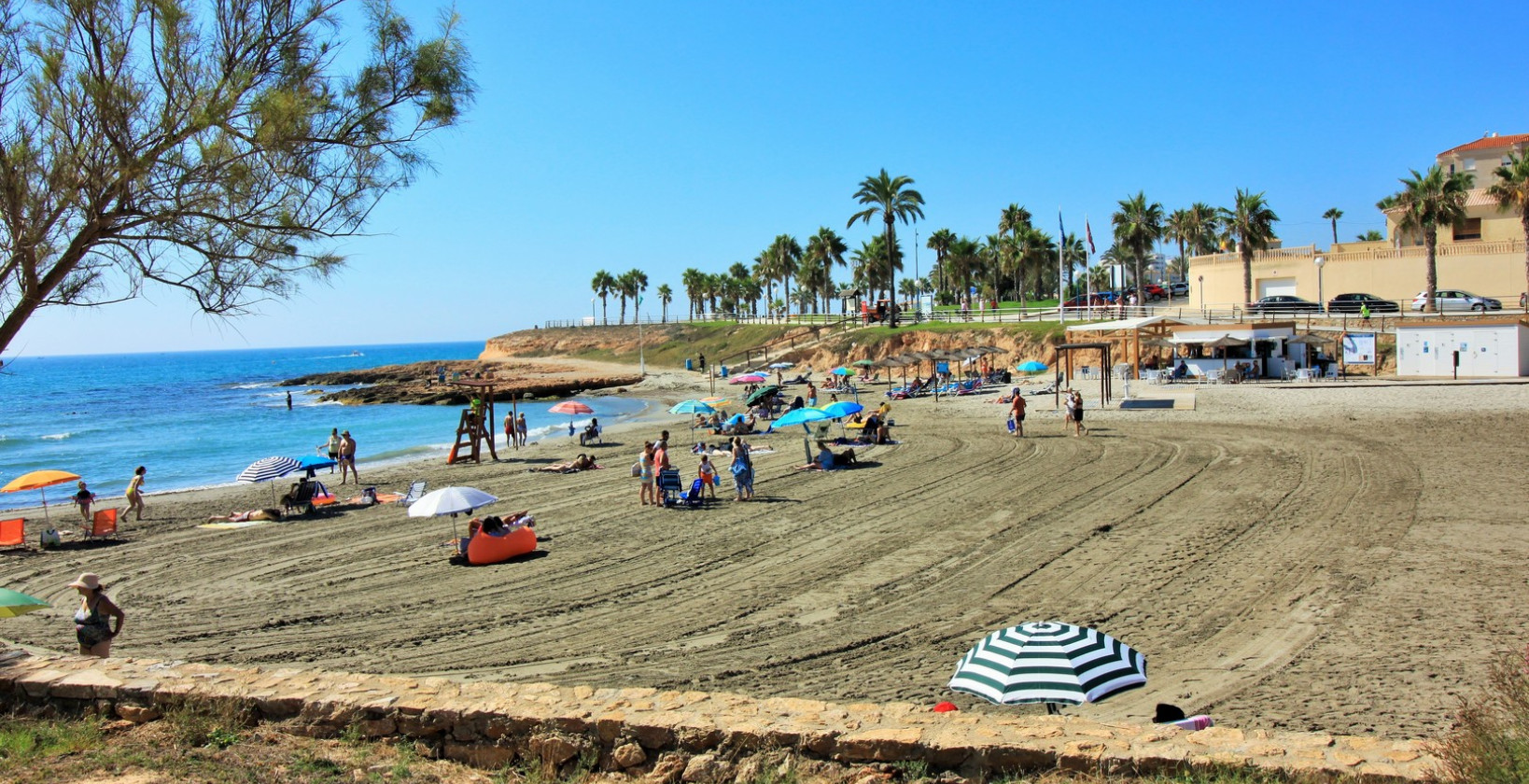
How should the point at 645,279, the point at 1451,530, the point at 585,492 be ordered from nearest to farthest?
1. the point at 1451,530
2. the point at 585,492
3. the point at 645,279

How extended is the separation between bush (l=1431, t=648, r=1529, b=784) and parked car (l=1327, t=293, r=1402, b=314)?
43.6 m

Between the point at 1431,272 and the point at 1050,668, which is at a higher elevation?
the point at 1431,272

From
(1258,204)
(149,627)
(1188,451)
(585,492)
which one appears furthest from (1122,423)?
(1258,204)

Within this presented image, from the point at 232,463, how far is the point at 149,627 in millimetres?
26001

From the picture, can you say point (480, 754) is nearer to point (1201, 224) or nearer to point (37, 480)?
point (37, 480)

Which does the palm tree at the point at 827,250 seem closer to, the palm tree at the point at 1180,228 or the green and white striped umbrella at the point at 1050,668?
the palm tree at the point at 1180,228

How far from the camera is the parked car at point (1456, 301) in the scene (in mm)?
40094

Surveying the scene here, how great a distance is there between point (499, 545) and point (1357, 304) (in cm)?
4482

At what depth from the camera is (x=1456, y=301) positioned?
41219mm

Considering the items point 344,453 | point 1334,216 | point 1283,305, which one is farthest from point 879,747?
point 1334,216

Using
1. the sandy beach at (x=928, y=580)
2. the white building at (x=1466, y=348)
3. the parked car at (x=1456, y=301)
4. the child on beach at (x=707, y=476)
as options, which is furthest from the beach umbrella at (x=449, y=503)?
the parked car at (x=1456, y=301)

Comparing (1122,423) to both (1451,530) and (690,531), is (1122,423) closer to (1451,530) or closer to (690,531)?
(1451,530)

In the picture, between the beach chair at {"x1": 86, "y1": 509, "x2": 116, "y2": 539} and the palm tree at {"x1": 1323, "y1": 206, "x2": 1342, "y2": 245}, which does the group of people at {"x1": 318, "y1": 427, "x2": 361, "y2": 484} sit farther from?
the palm tree at {"x1": 1323, "y1": 206, "x2": 1342, "y2": 245}

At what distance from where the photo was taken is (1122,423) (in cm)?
2730
